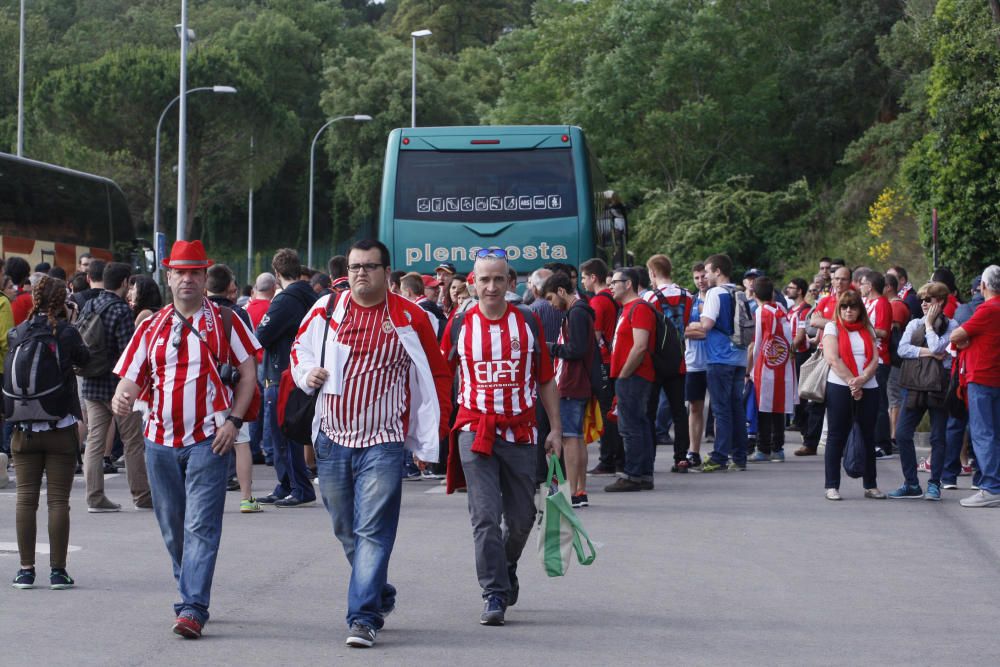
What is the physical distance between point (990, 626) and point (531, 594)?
7.46ft

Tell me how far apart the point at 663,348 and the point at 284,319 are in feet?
10.3

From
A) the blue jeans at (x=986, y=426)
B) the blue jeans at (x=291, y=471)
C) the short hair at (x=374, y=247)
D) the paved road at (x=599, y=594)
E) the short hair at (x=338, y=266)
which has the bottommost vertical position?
the paved road at (x=599, y=594)

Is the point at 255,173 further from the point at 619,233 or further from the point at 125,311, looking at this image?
the point at 125,311

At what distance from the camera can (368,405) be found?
22.7 feet

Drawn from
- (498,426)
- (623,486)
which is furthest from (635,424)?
(498,426)

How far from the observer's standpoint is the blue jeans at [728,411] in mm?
14438

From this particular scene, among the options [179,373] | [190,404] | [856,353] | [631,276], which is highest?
[631,276]

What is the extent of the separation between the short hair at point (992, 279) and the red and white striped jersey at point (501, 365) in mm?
5219

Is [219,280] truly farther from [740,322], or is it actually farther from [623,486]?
[740,322]

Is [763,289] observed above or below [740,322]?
above

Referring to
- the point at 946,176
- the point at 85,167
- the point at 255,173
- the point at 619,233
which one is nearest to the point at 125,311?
the point at 619,233

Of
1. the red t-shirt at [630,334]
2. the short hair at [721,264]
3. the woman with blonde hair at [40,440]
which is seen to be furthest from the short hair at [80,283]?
the woman with blonde hair at [40,440]

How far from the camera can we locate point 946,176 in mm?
30234

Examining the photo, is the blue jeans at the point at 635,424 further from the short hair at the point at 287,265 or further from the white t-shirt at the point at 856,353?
the short hair at the point at 287,265
